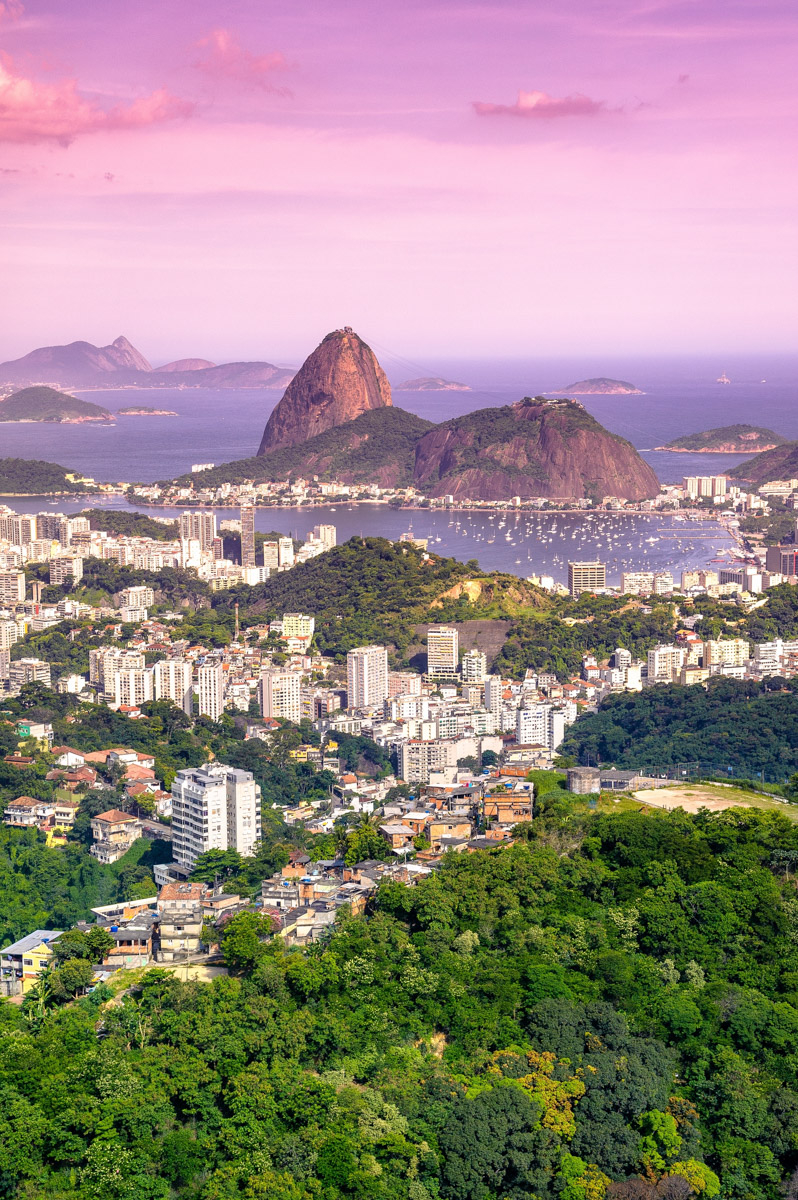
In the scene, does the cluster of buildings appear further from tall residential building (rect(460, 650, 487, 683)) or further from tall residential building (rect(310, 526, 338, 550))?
tall residential building (rect(460, 650, 487, 683))

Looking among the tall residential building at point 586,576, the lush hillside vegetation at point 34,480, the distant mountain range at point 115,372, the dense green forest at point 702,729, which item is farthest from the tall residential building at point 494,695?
the distant mountain range at point 115,372

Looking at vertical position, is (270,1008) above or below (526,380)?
below

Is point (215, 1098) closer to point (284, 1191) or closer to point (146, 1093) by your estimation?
point (146, 1093)

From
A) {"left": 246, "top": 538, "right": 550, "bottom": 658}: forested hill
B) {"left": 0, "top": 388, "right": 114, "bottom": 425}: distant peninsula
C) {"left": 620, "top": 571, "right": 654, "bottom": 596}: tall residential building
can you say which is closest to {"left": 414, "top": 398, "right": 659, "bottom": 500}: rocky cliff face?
{"left": 620, "top": 571, "right": 654, "bottom": 596}: tall residential building

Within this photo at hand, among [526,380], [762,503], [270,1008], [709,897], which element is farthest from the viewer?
[526,380]

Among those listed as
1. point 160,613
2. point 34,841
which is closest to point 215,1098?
point 34,841

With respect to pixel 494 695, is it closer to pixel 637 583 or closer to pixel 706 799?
pixel 706 799

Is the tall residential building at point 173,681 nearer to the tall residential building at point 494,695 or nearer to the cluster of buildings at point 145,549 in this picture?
the tall residential building at point 494,695
